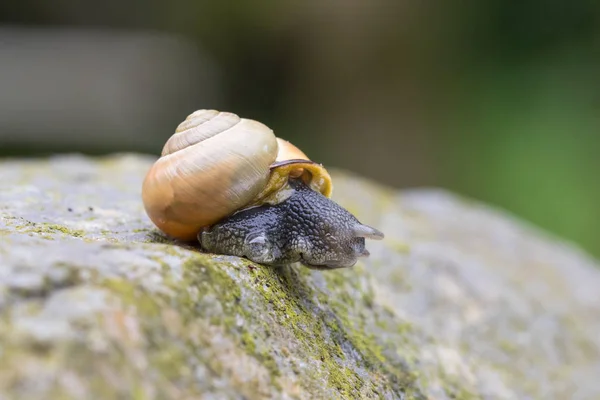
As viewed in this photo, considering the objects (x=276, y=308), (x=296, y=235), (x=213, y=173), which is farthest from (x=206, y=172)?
(x=276, y=308)

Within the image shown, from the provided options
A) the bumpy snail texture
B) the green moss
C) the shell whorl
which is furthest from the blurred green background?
the bumpy snail texture

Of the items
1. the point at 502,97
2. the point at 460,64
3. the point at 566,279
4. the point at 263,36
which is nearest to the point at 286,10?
the point at 263,36

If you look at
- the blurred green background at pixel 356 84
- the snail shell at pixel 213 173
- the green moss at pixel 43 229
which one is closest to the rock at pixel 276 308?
the green moss at pixel 43 229

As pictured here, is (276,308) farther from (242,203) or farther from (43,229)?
(43,229)

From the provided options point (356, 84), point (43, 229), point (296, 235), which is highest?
point (296, 235)

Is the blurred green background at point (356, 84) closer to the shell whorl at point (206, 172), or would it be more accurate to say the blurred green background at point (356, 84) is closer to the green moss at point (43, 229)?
the green moss at point (43, 229)

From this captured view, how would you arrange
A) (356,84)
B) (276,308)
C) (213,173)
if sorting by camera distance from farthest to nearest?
(356,84)
(213,173)
(276,308)
